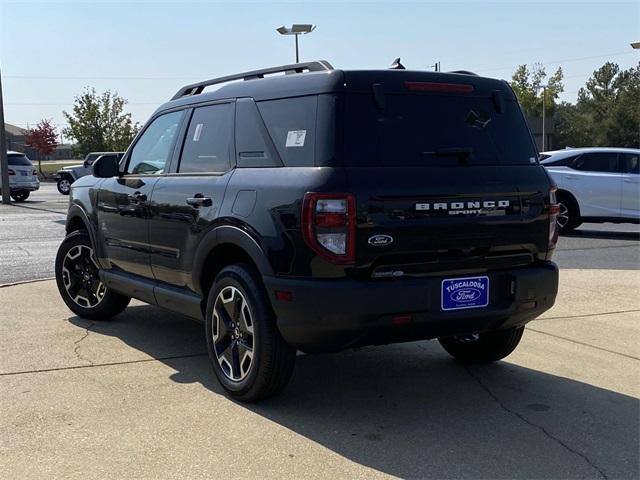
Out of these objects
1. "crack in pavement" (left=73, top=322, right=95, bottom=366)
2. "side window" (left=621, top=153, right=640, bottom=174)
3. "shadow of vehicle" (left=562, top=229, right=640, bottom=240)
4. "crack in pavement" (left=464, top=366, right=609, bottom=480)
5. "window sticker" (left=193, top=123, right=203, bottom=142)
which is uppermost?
"window sticker" (left=193, top=123, right=203, bottom=142)

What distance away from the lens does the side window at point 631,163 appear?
524 inches

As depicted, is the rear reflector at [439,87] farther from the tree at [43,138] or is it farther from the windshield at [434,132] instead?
the tree at [43,138]

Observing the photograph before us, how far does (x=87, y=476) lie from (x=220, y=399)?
3.93 feet

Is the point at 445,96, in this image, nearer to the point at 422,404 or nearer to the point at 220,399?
the point at 422,404

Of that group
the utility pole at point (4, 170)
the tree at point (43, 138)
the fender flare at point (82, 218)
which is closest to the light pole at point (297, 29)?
the utility pole at point (4, 170)

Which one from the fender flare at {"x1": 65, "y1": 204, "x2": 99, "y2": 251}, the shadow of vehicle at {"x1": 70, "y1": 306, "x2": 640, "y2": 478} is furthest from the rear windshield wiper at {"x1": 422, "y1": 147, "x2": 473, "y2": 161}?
the fender flare at {"x1": 65, "y1": 204, "x2": 99, "y2": 251}

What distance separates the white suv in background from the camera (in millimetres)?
13188

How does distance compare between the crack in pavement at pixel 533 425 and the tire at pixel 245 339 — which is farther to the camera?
the tire at pixel 245 339

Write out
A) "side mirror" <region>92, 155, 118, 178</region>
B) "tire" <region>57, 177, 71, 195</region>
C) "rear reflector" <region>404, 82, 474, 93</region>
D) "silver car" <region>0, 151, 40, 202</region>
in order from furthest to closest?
"tire" <region>57, 177, 71, 195</region> < "silver car" <region>0, 151, 40, 202</region> < "side mirror" <region>92, 155, 118, 178</region> < "rear reflector" <region>404, 82, 474, 93</region>

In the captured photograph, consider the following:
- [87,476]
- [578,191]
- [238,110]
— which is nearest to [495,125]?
[238,110]

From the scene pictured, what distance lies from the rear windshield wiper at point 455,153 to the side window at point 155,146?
7.02 ft

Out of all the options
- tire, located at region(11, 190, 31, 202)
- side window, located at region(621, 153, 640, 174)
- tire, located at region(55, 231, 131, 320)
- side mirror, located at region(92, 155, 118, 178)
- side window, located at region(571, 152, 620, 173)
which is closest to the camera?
side mirror, located at region(92, 155, 118, 178)

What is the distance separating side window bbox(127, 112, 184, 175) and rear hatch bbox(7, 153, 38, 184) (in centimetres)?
2151

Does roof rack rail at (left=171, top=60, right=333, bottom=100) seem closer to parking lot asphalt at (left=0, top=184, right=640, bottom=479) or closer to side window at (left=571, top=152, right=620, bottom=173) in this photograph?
parking lot asphalt at (left=0, top=184, right=640, bottom=479)
